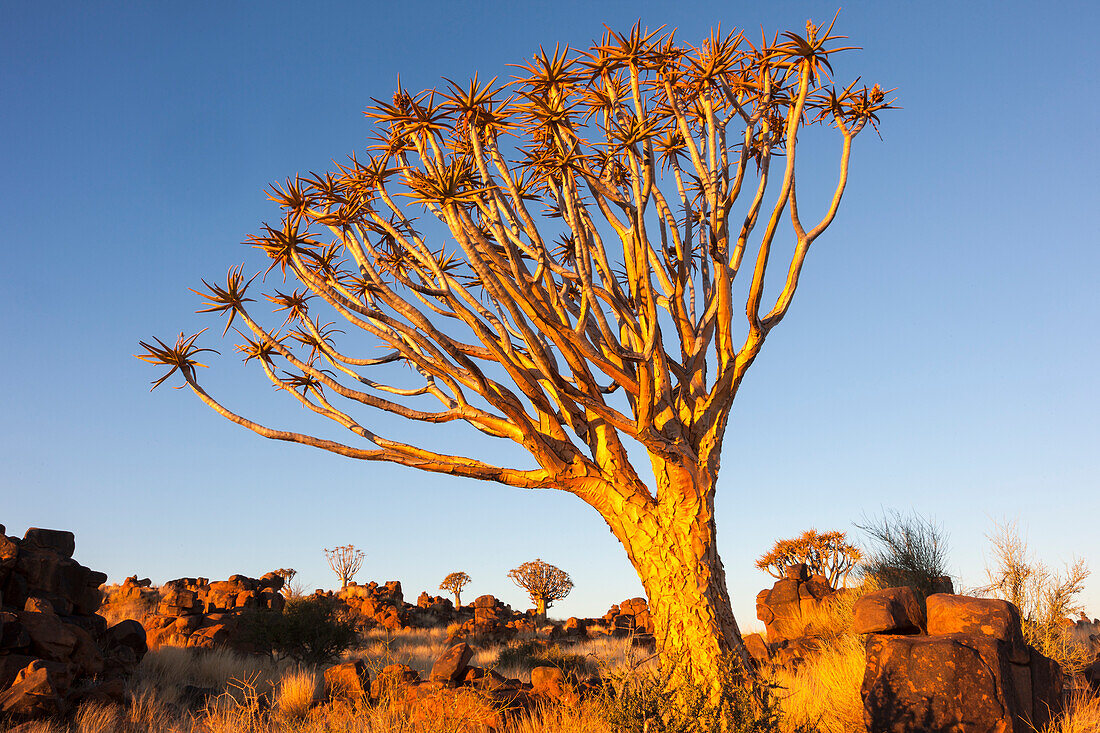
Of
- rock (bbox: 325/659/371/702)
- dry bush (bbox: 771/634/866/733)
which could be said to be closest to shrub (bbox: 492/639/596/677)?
rock (bbox: 325/659/371/702)

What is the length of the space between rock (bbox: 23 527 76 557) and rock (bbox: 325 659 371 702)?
4651 mm

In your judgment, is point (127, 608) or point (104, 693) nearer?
point (104, 693)

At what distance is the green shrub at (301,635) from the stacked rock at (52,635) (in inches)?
115

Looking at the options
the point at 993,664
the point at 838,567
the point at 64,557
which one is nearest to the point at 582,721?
the point at 993,664

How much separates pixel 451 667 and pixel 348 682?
140 centimetres

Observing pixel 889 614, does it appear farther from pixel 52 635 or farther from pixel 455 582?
pixel 455 582

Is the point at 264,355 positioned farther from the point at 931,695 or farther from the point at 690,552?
the point at 931,695

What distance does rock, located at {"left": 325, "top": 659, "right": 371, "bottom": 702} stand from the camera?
8.71 meters

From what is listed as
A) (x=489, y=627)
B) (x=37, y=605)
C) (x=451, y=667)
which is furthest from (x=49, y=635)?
(x=489, y=627)

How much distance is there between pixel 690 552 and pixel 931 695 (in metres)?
2.09

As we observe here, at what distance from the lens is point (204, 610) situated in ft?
55.7

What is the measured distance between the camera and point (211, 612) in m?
16.6

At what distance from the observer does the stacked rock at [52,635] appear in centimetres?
736

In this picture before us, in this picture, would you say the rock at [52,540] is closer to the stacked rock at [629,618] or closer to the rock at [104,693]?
the rock at [104,693]
